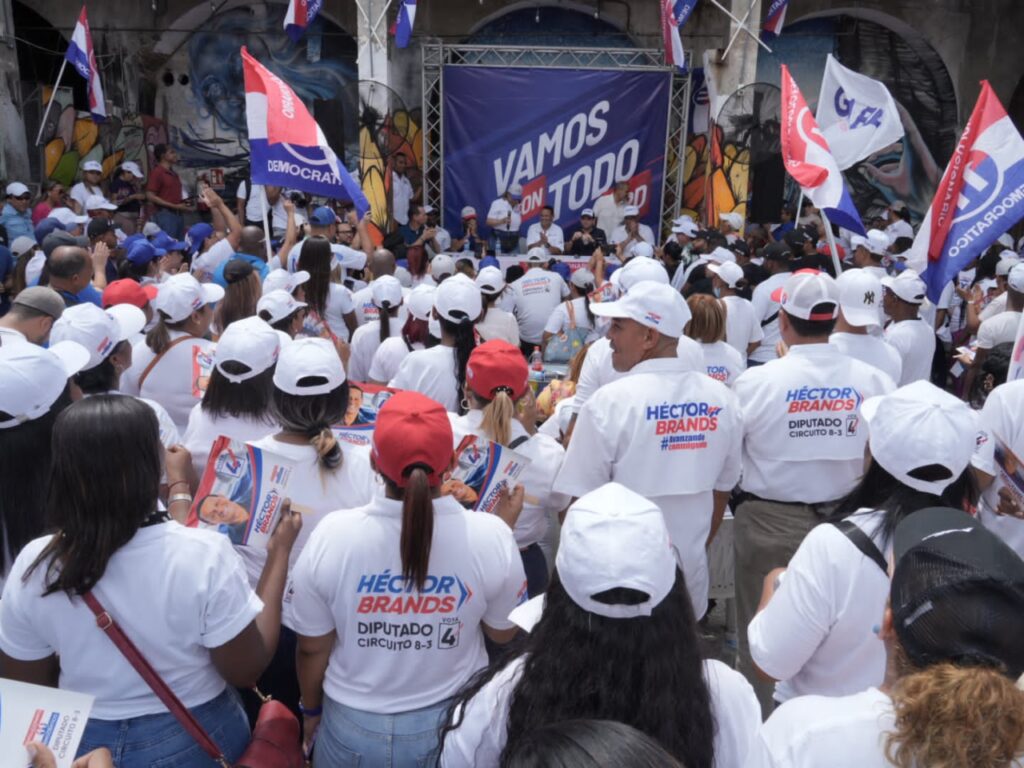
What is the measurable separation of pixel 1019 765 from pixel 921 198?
1856 centimetres

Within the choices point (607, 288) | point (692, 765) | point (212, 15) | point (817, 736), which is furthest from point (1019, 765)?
point (212, 15)

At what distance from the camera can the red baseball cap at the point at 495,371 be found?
3354 mm

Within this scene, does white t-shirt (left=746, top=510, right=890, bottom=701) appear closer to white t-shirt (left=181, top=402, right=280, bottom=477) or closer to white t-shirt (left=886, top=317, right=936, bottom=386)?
white t-shirt (left=181, top=402, right=280, bottom=477)

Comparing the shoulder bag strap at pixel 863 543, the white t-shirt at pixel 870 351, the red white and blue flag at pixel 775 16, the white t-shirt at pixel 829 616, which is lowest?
the white t-shirt at pixel 829 616

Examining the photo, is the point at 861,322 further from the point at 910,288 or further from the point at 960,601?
the point at 960,601

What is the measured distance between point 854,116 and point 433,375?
4605 millimetres

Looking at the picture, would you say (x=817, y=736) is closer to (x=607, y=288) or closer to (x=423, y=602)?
(x=423, y=602)

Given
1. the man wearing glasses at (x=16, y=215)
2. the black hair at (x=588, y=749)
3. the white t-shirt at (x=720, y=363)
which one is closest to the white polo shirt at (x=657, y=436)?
the white t-shirt at (x=720, y=363)

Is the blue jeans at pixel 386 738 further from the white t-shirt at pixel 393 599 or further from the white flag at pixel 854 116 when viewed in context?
the white flag at pixel 854 116

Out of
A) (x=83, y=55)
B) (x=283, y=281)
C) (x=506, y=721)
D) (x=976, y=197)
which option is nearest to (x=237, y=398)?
(x=506, y=721)

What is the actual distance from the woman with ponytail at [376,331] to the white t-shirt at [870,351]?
272cm

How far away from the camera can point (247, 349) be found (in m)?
3.41

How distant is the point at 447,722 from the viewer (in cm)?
188

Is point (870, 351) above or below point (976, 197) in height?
below
